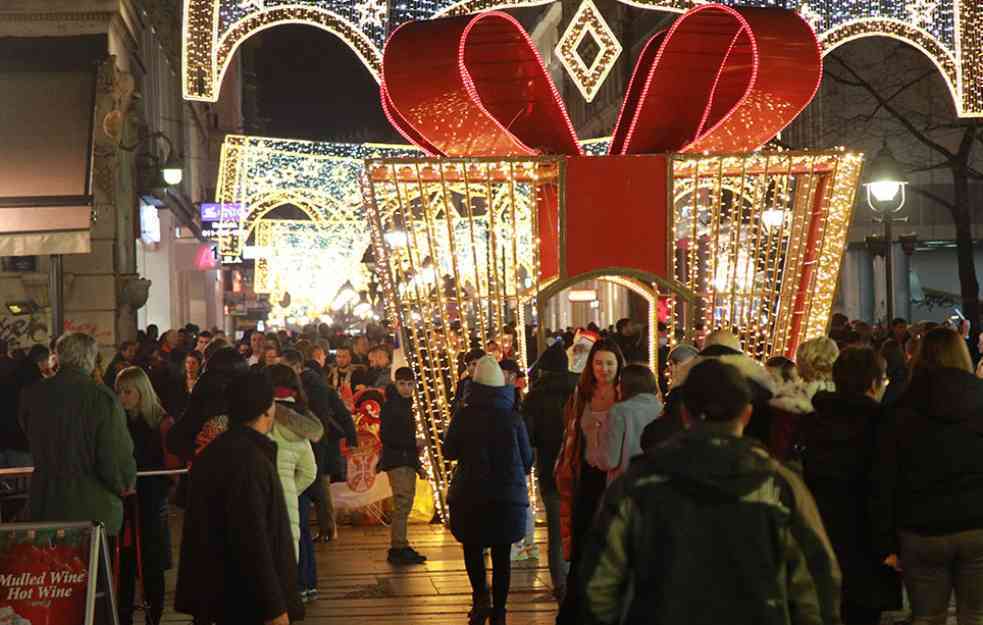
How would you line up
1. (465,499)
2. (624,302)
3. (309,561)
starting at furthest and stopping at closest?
(624,302) → (309,561) → (465,499)

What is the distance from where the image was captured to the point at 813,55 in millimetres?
14008

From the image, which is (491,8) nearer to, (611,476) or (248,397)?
(611,476)

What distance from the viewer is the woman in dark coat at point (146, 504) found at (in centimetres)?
1033

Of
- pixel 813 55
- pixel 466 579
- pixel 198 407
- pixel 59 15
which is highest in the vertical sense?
pixel 59 15

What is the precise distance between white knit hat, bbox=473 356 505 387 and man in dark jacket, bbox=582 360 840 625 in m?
5.17

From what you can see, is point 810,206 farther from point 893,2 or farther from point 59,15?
point 59,15

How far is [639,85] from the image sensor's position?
1500 cm

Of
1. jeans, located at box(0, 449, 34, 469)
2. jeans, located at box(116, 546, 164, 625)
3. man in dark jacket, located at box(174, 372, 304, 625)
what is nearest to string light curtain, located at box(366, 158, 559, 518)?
jeans, located at box(0, 449, 34, 469)

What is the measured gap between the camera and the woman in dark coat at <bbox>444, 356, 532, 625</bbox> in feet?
32.7

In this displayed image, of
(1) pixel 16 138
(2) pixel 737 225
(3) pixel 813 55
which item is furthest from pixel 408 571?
(1) pixel 16 138

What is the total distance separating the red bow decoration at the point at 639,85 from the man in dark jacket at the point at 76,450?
18.3ft

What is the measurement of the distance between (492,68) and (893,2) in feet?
17.6

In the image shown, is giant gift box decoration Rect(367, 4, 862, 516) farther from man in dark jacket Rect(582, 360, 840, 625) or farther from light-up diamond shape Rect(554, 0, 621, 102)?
man in dark jacket Rect(582, 360, 840, 625)

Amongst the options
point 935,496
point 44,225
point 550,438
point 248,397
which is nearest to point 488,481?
point 550,438
